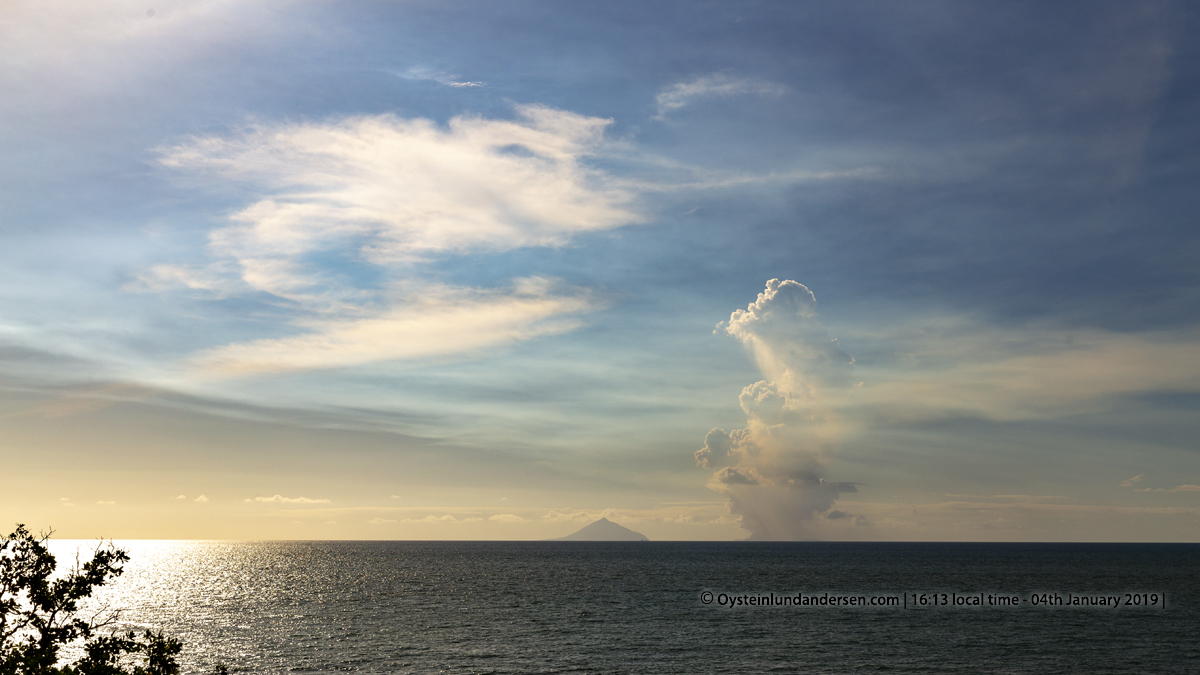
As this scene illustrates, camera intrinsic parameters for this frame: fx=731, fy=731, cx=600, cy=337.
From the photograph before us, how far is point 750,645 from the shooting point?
279ft

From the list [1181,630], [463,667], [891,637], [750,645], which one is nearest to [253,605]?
[463,667]

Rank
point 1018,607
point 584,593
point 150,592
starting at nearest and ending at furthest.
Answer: point 1018,607
point 584,593
point 150,592

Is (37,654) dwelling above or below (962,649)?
above

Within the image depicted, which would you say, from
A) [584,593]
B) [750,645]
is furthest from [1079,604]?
[584,593]

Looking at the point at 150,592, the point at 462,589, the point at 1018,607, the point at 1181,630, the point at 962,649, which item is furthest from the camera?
the point at 150,592

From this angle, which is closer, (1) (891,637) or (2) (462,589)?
(1) (891,637)

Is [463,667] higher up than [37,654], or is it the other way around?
[37,654]

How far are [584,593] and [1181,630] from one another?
9790cm

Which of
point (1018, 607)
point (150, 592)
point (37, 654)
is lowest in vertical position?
point (150, 592)

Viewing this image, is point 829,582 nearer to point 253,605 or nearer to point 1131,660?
point 1131,660

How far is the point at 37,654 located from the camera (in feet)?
99.8

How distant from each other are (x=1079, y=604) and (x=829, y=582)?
6412cm

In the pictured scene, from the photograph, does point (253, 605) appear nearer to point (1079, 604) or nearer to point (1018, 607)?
point (1018, 607)

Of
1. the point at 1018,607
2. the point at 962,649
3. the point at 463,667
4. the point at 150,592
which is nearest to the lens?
the point at 463,667
